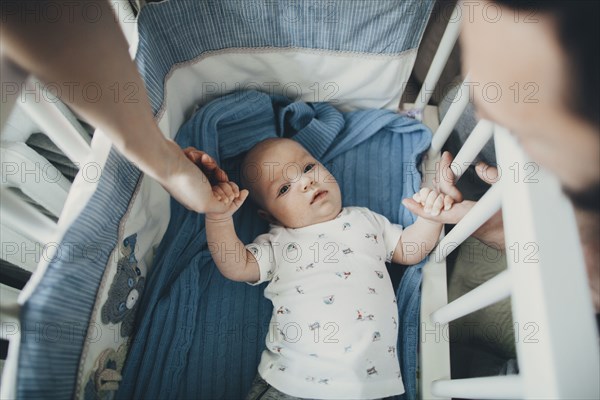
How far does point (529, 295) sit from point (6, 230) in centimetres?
78

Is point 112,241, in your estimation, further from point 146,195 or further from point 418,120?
point 418,120

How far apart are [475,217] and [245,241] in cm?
53

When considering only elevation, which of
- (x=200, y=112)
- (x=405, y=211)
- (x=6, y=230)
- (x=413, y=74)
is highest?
(x=413, y=74)

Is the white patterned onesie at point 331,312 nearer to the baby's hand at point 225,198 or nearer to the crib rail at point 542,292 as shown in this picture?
the baby's hand at point 225,198

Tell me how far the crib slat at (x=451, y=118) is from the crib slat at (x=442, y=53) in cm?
9

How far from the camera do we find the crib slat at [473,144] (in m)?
0.71

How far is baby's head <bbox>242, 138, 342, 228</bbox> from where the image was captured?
89 cm

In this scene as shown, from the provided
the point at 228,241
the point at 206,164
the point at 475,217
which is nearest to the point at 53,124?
the point at 206,164

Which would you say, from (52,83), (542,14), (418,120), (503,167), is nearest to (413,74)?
(418,120)

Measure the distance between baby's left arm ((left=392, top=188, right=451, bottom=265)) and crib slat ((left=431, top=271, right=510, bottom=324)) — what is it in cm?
15

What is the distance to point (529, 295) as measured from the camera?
1.42 feet

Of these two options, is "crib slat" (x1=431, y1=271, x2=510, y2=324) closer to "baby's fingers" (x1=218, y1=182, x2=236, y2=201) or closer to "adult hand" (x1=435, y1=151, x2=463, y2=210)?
"adult hand" (x1=435, y1=151, x2=463, y2=210)

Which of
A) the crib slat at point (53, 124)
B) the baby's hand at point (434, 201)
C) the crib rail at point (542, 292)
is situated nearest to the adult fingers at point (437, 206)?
the baby's hand at point (434, 201)

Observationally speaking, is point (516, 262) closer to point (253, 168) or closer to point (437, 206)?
point (437, 206)
